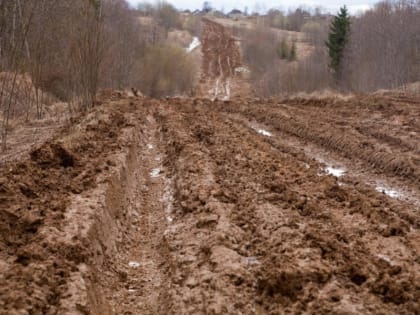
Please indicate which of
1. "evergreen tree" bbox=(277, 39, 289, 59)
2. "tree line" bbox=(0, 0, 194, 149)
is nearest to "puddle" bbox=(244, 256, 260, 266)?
"tree line" bbox=(0, 0, 194, 149)

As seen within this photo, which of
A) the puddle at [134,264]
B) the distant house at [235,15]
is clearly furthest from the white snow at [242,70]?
the distant house at [235,15]

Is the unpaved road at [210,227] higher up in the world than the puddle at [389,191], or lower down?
higher up

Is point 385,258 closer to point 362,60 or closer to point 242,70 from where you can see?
point 362,60

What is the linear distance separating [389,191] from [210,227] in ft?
11.3

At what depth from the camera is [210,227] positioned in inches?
221

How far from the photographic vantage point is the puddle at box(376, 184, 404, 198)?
741 cm

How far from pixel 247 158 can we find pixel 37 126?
23.7ft

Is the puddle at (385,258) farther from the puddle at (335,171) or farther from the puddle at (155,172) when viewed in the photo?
the puddle at (155,172)

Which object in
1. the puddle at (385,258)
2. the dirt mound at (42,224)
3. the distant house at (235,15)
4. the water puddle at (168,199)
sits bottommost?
the water puddle at (168,199)

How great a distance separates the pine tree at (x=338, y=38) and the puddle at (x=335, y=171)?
3824 cm

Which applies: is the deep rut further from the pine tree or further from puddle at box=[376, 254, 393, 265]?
the pine tree

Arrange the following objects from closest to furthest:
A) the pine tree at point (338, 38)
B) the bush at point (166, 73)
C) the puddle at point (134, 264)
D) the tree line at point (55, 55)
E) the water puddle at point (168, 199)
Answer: the puddle at point (134, 264) < the water puddle at point (168, 199) < the tree line at point (55, 55) < the bush at point (166, 73) < the pine tree at point (338, 38)

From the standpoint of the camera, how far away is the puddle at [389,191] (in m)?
7.41

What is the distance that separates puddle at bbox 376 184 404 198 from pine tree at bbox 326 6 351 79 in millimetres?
39470
